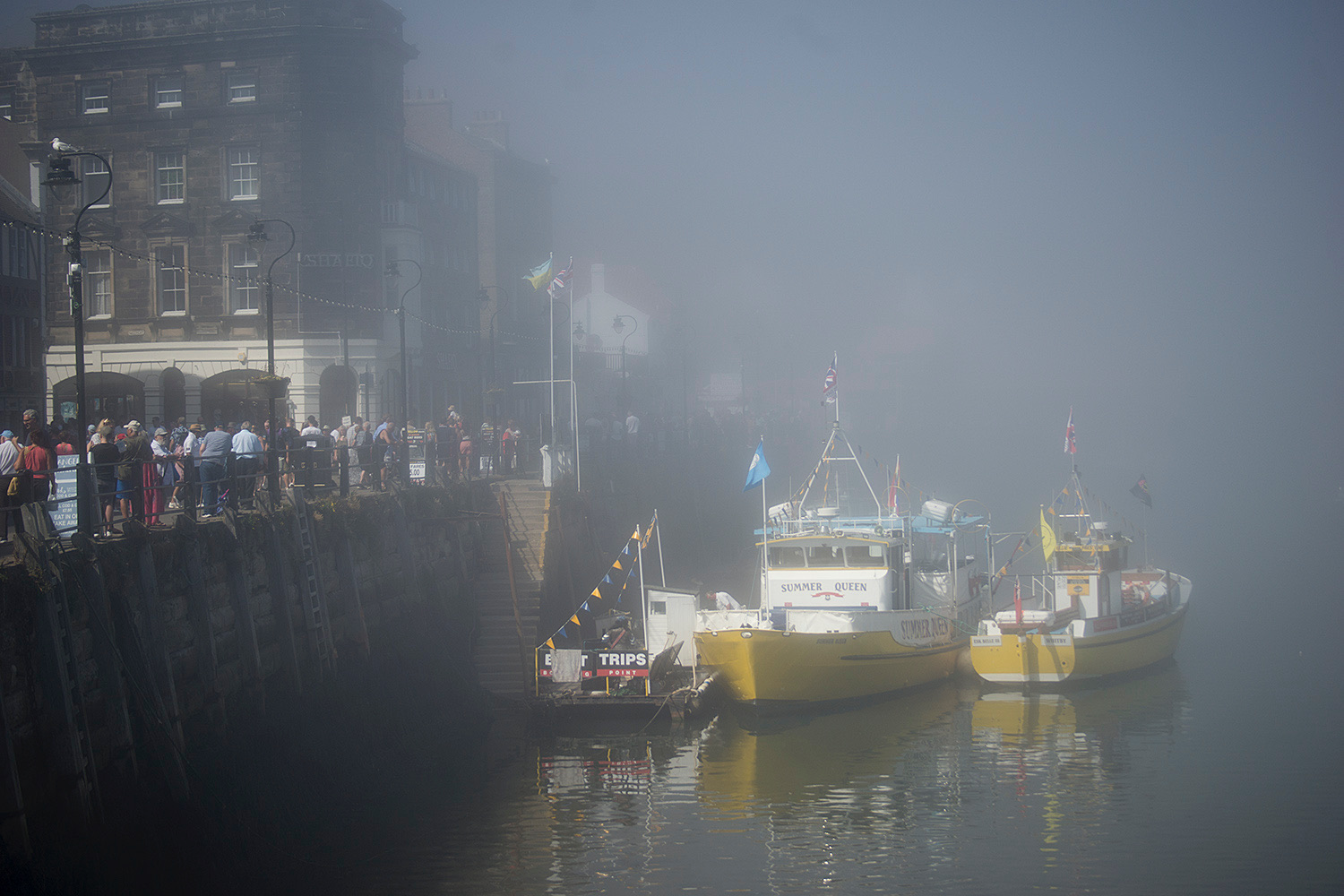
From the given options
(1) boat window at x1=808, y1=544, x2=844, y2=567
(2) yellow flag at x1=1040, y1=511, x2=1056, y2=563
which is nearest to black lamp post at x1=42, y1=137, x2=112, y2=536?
(1) boat window at x1=808, y1=544, x2=844, y2=567

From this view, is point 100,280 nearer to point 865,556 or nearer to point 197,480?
point 197,480

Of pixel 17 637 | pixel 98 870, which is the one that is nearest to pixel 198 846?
pixel 98 870

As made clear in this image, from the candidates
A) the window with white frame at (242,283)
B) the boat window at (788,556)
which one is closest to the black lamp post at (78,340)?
the boat window at (788,556)

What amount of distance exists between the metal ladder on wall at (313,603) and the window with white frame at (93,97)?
28948 mm

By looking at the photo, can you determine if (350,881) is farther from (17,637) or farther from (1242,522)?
(1242,522)

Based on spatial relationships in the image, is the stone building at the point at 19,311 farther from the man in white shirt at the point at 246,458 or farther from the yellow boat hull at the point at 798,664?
the yellow boat hull at the point at 798,664

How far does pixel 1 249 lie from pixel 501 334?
27.3m

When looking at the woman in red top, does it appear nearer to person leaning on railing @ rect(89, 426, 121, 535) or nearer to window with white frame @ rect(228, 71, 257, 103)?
person leaning on railing @ rect(89, 426, 121, 535)

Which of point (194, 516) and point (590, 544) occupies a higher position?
point (194, 516)

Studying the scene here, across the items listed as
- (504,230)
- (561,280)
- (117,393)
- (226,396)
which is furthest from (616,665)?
(504,230)

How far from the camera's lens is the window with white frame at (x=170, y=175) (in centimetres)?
4338

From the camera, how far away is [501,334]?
6228cm

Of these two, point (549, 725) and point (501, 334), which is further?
point (501, 334)

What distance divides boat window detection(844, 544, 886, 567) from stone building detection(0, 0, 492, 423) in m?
21.0
